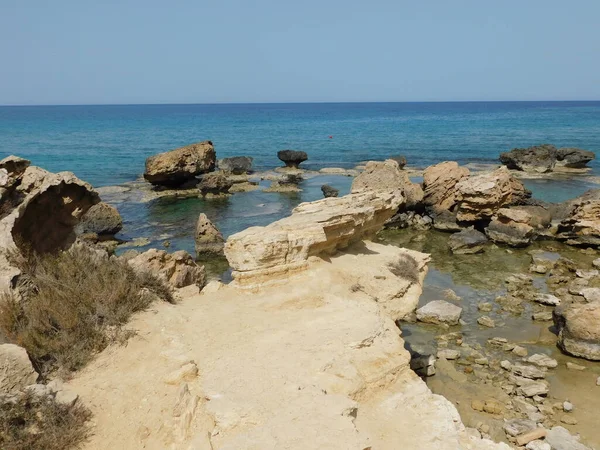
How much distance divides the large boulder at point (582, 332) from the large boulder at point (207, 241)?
14758 mm

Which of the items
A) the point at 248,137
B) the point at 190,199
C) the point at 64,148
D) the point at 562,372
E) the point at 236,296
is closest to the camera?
the point at 236,296

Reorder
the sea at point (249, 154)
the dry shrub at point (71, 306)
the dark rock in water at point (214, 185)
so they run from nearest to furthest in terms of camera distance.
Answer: the dry shrub at point (71, 306)
the sea at point (249, 154)
the dark rock in water at point (214, 185)

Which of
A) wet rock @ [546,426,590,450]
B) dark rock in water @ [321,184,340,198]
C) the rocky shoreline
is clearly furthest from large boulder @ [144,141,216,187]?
wet rock @ [546,426,590,450]

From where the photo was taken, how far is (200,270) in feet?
54.5

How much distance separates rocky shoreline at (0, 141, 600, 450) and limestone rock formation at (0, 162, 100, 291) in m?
0.04

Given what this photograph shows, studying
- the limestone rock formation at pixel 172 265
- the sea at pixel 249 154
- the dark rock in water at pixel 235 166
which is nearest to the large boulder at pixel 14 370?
the limestone rock formation at pixel 172 265

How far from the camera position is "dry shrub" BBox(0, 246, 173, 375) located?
329 inches

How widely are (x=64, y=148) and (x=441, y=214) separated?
5506 cm

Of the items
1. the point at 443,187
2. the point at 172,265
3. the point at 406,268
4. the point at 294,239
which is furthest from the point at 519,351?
the point at 443,187

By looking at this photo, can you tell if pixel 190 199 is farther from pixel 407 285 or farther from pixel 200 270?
pixel 407 285

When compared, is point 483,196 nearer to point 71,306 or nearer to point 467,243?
point 467,243

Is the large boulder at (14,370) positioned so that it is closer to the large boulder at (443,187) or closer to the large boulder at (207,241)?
the large boulder at (207,241)

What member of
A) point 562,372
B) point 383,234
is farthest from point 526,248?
point 562,372

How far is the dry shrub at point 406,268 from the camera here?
11.5 m
